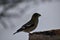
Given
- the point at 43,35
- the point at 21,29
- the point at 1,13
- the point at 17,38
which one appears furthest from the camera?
the point at 17,38

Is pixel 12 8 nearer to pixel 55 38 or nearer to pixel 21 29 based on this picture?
pixel 55 38

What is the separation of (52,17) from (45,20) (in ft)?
0.37

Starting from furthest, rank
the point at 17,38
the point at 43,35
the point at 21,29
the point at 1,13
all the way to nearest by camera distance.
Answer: the point at 17,38, the point at 21,29, the point at 43,35, the point at 1,13

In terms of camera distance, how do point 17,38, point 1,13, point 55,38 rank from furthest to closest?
1. point 17,38
2. point 55,38
3. point 1,13

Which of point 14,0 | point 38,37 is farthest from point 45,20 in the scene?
point 14,0

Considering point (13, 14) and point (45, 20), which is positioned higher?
point (13, 14)

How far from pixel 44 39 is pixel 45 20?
134 centimetres

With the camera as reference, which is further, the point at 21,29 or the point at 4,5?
the point at 21,29

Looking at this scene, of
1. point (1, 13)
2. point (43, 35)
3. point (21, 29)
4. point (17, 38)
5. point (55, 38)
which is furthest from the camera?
point (17, 38)

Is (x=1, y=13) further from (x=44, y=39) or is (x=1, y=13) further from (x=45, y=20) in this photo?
(x=45, y=20)

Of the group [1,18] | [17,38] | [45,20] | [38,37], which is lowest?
[17,38]

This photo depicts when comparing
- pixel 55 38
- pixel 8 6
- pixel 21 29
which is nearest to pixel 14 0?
pixel 8 6

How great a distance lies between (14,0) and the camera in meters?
0.62

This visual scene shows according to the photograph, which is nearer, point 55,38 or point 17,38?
point 55,38
